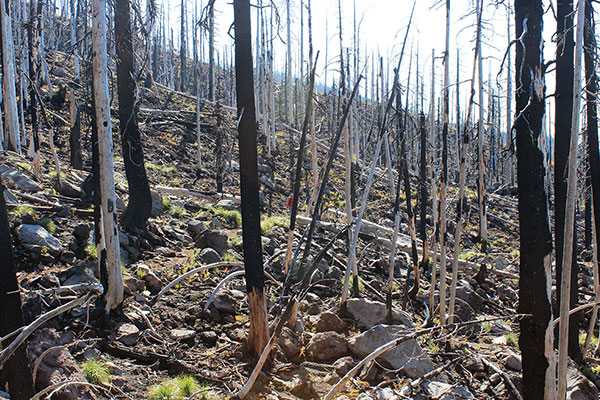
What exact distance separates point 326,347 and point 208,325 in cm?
172

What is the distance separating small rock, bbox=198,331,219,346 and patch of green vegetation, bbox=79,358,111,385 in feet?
4.81

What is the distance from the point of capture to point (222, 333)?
20.7 ft

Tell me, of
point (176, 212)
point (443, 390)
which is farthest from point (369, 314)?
point (176, 212)

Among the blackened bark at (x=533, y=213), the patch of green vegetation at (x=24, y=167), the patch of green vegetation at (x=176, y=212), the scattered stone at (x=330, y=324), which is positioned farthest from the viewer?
the patch of green vegetation at (x=176, y=212)

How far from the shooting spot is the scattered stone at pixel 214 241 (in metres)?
9.05

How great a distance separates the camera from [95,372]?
4.64m

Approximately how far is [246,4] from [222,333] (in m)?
4.37

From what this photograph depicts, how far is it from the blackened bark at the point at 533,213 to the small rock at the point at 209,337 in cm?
381

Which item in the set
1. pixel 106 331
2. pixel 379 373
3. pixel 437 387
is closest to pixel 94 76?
pixel 106 331

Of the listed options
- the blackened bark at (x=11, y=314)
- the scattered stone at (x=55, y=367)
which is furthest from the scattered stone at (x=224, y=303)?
the blackened bark at (x=11, y=314)

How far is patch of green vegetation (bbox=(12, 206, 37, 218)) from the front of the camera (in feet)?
23.3

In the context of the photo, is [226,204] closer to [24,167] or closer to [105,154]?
[24,167]

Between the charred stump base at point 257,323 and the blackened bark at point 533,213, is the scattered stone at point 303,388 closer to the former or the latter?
the charred stump base at point 257,323

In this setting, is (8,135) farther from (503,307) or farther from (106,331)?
(503,307)
